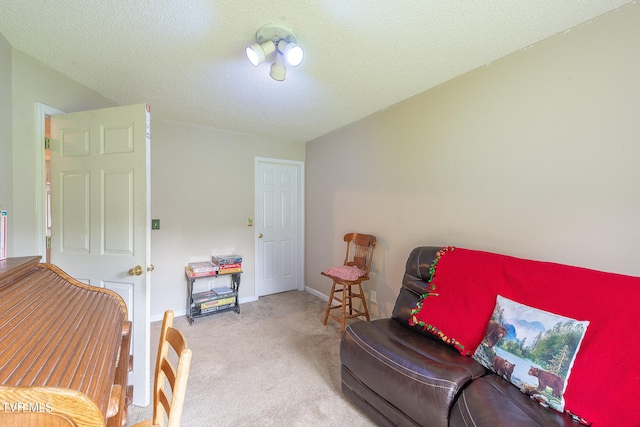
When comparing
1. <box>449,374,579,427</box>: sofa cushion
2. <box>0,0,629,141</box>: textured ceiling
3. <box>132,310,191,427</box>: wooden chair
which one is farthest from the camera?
<box>0,0,629,141</box>: textured ceiling

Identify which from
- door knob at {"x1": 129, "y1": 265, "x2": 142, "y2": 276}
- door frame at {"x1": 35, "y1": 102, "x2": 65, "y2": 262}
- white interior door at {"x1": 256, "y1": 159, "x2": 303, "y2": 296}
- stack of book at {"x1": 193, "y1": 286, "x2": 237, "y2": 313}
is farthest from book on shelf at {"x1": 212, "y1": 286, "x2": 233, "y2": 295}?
door frame at {"x1": 35, "y1": 102, "x2": 65, "y2": 262}

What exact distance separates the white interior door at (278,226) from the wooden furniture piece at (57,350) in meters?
2.55

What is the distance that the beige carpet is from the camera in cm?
162

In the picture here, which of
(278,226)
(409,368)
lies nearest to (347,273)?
(409,368)

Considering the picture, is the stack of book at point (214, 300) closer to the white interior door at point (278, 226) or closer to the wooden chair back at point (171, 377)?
the white interior door at point (278, 226)

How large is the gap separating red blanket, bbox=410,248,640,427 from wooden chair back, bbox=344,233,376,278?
0.97m

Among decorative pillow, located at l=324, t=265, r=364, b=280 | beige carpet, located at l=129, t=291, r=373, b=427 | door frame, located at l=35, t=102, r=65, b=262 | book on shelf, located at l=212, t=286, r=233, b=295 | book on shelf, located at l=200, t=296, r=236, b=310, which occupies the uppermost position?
door frame, located at l=35, t=102, r=65, b=262

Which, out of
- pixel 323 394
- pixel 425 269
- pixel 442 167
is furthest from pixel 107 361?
pixel 442 167

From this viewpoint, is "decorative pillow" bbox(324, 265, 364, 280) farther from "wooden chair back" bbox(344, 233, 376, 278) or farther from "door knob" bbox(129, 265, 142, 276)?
"door knob" bbox(129, 265, 142, 276)

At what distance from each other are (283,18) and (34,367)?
1739mm

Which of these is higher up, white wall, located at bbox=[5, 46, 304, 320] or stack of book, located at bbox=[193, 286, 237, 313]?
white wall, located at bbox=[5, 46, 304, 320]

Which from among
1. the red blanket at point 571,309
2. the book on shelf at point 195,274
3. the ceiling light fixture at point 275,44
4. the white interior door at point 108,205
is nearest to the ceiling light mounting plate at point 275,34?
the ceiling light fixture at point 275,44

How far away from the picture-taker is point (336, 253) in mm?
3422

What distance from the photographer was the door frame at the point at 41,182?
5.66ft
